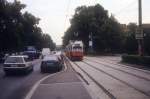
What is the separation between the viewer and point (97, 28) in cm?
9369

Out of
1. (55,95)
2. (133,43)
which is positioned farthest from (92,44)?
(55,95)

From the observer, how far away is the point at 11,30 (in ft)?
201

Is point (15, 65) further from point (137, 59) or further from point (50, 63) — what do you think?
point (137, 59)

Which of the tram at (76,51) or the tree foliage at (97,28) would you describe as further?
the tree foliage at (97,28)

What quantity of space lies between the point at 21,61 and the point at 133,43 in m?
40.5

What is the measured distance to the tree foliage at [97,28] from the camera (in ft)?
295

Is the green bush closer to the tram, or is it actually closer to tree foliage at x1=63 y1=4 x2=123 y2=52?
the tram

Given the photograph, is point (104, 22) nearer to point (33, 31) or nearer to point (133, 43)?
point (33, 31)

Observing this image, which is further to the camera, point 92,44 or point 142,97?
point 92,44

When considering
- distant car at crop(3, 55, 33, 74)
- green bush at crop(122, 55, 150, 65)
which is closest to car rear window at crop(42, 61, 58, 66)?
distant car at crop(3, 55, 33, 74)

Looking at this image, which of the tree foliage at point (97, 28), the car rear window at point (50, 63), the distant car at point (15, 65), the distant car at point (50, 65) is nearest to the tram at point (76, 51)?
the distant car at point (50, 65)

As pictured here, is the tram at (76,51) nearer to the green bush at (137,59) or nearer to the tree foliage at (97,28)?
the green bush at (137,59)

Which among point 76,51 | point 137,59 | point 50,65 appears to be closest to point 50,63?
point 50,65

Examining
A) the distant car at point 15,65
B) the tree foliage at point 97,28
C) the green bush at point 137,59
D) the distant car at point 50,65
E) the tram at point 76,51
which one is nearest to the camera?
the distant car at point 15,65
